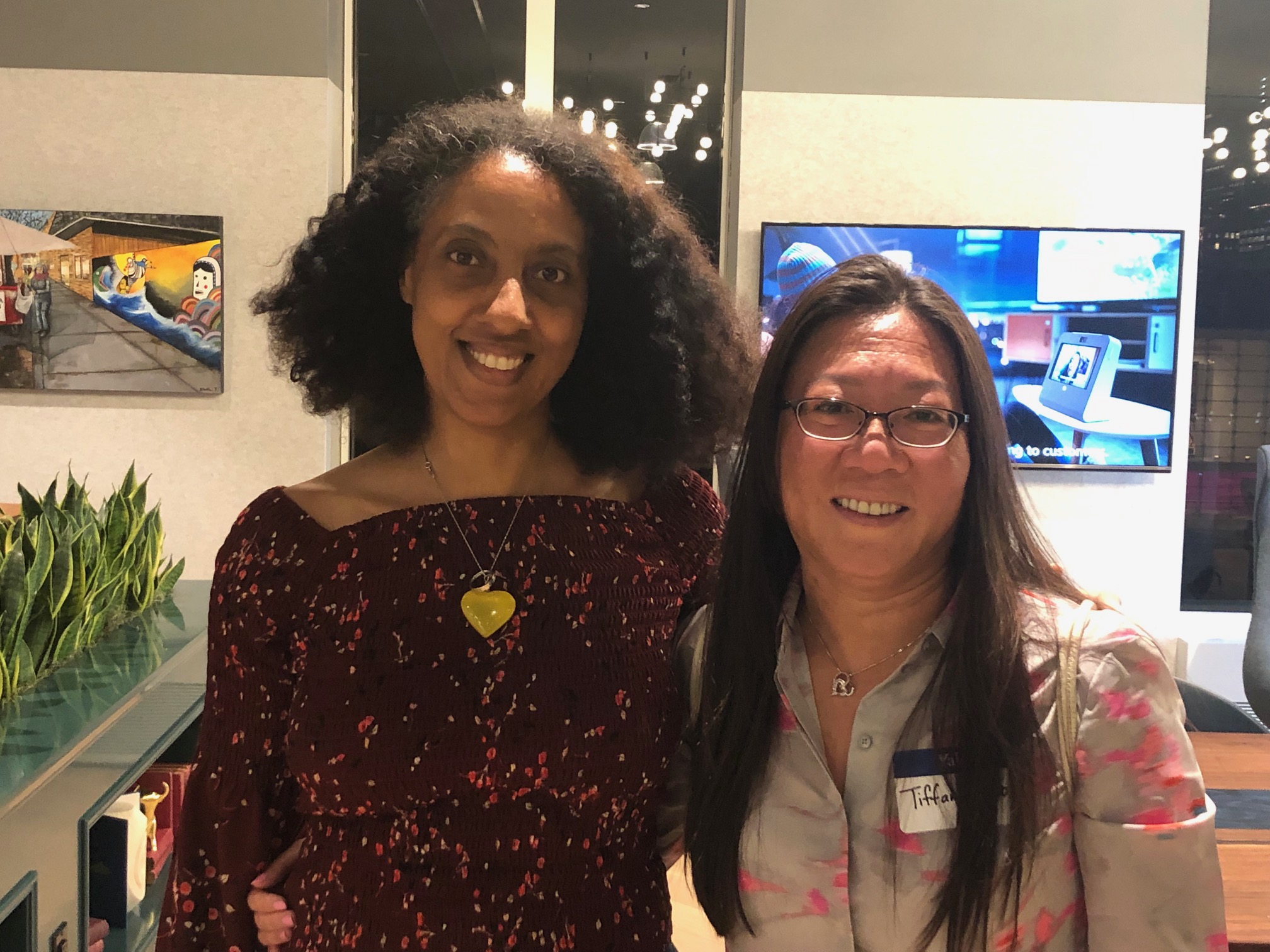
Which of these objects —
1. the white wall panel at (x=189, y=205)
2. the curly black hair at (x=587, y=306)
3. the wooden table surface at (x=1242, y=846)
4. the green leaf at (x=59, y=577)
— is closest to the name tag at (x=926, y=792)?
the wooden table surface at (x=1242, y=846)

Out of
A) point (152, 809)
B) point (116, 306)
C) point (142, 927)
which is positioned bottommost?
point (142, 927)

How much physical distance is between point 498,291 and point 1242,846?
4.91 ft

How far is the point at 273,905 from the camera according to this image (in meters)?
1.21

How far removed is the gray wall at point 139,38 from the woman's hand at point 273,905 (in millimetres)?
3508

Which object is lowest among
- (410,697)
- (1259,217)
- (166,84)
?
(410,697)

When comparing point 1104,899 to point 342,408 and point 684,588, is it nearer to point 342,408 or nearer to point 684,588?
point 684,588

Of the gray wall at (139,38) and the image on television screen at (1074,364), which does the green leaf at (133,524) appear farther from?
the image on television screen at (1074,364)

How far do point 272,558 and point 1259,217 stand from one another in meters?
4.64

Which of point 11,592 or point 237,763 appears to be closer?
point 237,763

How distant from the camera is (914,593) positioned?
3.67 ft

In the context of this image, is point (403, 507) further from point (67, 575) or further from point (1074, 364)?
point (1074, 364)

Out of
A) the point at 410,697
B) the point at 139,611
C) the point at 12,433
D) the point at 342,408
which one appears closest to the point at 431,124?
the point at 342,408

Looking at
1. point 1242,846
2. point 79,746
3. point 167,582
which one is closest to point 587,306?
Result: point 79,746

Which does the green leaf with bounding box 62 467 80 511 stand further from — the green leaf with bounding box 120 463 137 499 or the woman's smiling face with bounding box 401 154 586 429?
the woman's smiling face with bounding box 401 154 586 429
